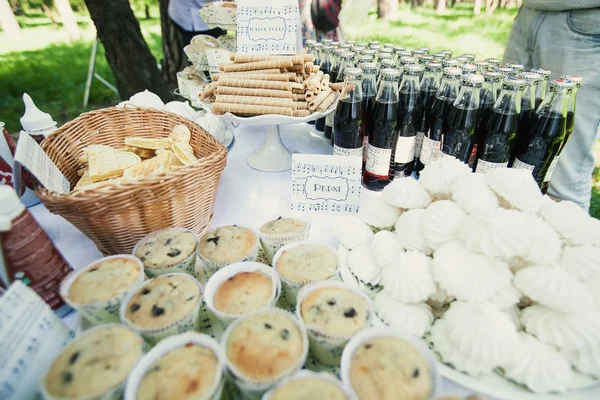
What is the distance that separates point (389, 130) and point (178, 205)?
76 cm

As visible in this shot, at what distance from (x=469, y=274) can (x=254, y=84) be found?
0.95 metres

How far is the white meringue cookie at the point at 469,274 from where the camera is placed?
→ 2.26 feet

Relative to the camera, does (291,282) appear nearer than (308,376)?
No

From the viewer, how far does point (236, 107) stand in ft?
4.02

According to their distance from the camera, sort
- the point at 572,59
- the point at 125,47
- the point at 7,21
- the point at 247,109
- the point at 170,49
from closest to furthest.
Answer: the point at 247,109 → the point at 572,59 → the point at 125,47 → the point at 170,49 → the point at 7,21

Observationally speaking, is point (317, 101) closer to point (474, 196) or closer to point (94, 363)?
point (474, 196)

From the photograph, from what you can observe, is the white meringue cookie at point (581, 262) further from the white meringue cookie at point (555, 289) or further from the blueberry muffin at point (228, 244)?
the blueberry muffin at point (228, 244)

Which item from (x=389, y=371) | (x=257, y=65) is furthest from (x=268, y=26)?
(x=389, y=371)

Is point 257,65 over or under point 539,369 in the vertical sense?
over

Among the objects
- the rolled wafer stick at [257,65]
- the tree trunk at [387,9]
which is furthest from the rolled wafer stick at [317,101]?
the tree trunk at [387,9]

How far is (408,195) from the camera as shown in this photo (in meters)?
0.90

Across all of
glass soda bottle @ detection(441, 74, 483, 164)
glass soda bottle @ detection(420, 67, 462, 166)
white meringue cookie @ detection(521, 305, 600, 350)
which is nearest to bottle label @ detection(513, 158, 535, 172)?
glass soda bottle @ detection(441, 74, 483, 164)

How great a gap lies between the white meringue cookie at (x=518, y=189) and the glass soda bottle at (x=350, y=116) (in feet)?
1.58

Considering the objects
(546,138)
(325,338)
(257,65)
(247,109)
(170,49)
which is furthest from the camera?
(170,49)
